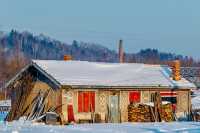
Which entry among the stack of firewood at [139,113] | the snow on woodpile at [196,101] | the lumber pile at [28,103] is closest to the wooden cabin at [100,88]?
the lumber pile at [28,103]

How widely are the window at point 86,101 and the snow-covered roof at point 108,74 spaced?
0.64 m

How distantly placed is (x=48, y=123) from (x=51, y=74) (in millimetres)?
3916

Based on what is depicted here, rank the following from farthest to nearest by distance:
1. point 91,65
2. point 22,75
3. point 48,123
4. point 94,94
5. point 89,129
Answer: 1. point 91,65
2. point 22,75
3. point 94,94
4. point 48,123
5. point 89,129

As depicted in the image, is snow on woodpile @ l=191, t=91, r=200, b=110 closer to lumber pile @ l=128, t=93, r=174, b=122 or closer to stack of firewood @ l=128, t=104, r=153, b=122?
lumber pile @ l=128, t=93, r=174, b=122

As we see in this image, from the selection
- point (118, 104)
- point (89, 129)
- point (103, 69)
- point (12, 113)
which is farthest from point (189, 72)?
point (89, 129)

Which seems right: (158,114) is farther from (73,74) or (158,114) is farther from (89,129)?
(89,129)

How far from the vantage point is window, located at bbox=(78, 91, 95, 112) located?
111 ft

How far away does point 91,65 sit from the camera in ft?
131

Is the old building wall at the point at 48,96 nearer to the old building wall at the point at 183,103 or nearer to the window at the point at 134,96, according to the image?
the window at the point at 134,96

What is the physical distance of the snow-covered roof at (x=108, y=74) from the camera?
34.5 metres

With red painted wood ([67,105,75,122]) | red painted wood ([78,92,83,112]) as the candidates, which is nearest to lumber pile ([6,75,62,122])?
red painted wood ([67,105,75,122])

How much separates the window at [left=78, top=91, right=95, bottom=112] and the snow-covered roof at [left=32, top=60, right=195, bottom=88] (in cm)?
64

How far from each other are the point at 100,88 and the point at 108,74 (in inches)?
127

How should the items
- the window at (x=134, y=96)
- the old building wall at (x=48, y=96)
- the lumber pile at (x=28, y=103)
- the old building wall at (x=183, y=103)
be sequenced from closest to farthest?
the old building wall at (x=48, y=96), the lumber pile at (x=28, y=103), the window at (x=134, y=96), the old building wall at (x=183, y=103)
